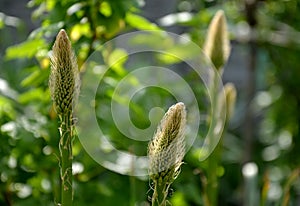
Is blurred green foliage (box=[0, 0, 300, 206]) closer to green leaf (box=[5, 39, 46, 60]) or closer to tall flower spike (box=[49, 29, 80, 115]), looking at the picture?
green leaf (box=[5, 39, 46, 60])

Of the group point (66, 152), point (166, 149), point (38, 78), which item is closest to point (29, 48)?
point (38, 78)

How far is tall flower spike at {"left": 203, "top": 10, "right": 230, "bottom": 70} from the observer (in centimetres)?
121

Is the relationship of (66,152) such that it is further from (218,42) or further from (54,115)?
(54,115)

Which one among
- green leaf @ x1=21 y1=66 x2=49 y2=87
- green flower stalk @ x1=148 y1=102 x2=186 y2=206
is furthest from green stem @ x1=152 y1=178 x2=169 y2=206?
green leaf @ x1=21 y1=66 x2=49 y2=87

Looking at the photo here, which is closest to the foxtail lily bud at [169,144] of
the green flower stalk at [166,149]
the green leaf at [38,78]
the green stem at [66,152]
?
the green flower stalk at [166,149]

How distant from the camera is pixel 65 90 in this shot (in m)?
0.88

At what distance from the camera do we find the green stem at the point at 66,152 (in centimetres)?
91

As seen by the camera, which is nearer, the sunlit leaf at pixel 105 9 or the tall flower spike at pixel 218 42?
the tall flower spike at pixel 218 42

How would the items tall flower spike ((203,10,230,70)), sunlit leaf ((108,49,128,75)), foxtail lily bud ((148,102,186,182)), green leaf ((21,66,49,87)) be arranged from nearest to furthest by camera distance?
foxtail lily bud ((148,102,186,182))
tall flower spike ((203,10,230,70))
green leaf ((21,66,49,87))
sunlit leaf ((108,49,128,75))

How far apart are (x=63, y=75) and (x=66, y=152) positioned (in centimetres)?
11

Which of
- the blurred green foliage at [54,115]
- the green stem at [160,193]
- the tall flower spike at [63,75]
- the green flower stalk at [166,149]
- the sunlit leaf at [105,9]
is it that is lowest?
the blurred green foliage at [54,115]

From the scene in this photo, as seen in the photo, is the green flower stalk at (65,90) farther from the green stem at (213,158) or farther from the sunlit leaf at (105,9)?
Result: the sunlit leaf at (105,9)

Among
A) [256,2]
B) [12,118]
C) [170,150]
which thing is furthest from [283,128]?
[170,150]

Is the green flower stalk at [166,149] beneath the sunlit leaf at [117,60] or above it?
above
